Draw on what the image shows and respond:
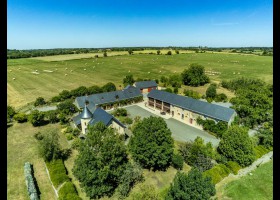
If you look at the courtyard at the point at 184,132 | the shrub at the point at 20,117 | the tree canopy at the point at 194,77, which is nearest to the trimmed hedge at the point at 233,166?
the courtyard at the point at 184,132

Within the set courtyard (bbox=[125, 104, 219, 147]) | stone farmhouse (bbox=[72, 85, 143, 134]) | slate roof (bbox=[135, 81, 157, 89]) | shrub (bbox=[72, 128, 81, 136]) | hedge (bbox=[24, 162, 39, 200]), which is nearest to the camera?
hedge (bbox=[24, 162, 39, 200])

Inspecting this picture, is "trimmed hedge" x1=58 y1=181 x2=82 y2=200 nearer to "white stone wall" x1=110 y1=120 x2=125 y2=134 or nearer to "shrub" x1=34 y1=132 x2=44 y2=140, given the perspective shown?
"white stone wall" x1=110 y1=120 x2=125 y2=134

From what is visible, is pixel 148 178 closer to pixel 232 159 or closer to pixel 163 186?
pixel 163 186

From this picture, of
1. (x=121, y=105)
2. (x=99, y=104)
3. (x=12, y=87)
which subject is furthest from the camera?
(x=12, y=87)

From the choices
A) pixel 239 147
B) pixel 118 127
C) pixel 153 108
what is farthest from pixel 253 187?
pixel 153 108

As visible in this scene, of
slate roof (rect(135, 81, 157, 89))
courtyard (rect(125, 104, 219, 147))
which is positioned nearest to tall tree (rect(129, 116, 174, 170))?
courtyard (rect(125, 104, 219, 147))

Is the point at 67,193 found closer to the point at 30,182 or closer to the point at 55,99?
the point at 30,182
